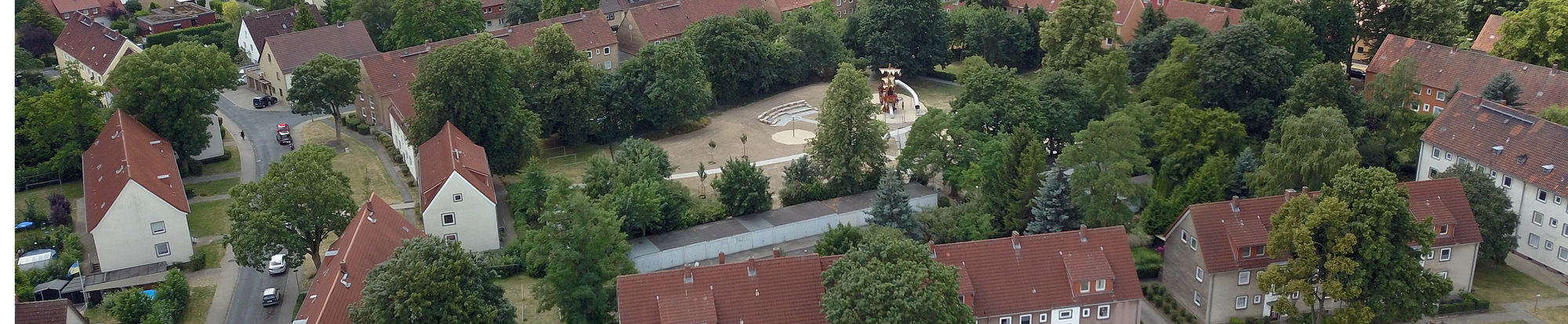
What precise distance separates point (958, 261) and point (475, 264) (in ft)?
59.1

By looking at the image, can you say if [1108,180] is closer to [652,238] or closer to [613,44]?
[652,238]

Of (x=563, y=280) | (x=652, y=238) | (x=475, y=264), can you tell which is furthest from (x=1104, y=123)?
(x=475, y=264)

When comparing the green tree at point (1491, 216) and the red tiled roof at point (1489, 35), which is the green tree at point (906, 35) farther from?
the green tree at point (1491, 216)

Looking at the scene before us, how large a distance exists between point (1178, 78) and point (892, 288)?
38.0 m

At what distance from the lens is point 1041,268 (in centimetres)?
5062

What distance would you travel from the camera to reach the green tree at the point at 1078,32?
8462cm

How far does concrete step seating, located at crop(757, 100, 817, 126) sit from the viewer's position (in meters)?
88.5

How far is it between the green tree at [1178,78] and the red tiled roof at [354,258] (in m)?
42.8

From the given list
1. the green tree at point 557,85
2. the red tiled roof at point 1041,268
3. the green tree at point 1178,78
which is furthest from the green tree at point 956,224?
the green tree at point 557,85

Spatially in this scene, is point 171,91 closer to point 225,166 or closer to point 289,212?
point 225,166

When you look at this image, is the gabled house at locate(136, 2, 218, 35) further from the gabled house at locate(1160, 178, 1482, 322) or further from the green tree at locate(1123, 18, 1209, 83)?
the gabled house at locate(1160, 178, 1482, 322)

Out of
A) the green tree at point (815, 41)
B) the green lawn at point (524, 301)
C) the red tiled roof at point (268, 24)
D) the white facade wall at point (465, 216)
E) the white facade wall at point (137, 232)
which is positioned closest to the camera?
the green lawn at point (524, 301)

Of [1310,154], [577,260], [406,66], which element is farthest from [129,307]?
[1310,154]

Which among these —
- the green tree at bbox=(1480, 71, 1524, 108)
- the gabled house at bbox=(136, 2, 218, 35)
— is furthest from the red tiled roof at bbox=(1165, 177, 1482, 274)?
the gabled house at bbox=(136, 2, 218, 35)
